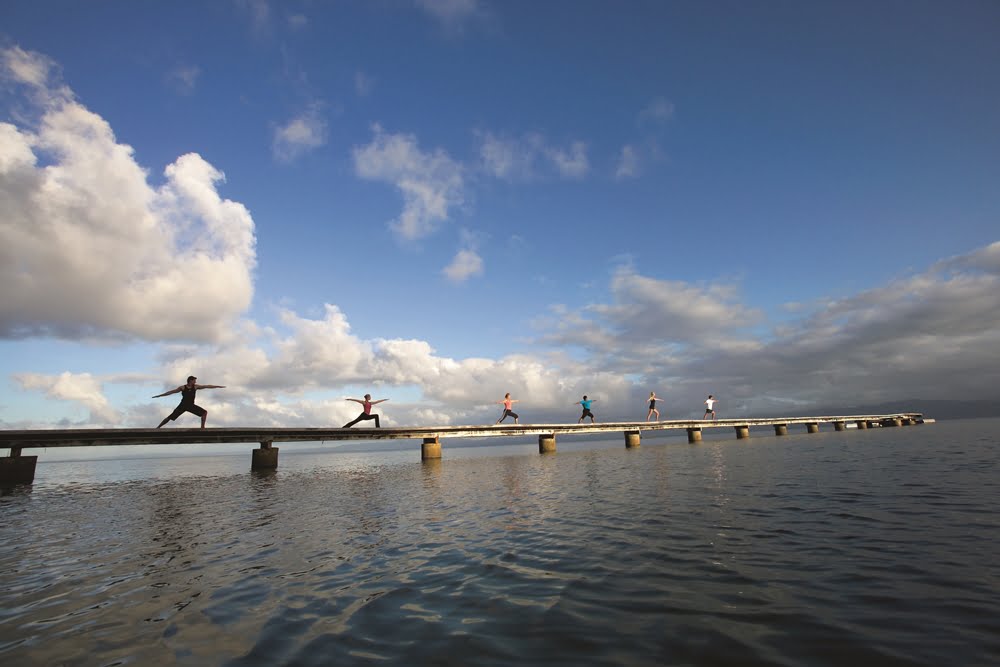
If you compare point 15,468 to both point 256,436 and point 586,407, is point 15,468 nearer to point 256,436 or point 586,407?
point 256,436

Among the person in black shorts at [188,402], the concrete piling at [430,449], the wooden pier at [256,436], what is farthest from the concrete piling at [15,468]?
the concrete piling at [430,449]

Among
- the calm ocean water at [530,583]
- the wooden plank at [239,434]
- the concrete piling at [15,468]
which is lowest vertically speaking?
the calm ocean water at [530,583]

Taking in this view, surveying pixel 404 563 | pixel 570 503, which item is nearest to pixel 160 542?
pixel 404 563

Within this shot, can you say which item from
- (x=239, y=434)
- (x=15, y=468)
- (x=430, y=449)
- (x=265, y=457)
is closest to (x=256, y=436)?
(x=239, y=434)

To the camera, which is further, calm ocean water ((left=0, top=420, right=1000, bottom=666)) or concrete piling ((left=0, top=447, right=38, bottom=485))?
concrete piling ((left=0, top=447, right=38, bottom=485))

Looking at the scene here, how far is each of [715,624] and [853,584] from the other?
2.41 meters

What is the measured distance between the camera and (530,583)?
6012mm

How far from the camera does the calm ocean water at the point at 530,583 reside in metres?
4.13

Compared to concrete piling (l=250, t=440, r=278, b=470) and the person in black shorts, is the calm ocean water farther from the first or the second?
concrete piling (l=250, t=440, r=278, b=470)

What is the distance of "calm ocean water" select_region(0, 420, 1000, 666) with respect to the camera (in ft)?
13.5

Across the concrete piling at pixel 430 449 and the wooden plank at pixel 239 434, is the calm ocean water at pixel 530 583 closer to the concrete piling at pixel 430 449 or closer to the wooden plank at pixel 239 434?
the wooden plank at pixel 239 434

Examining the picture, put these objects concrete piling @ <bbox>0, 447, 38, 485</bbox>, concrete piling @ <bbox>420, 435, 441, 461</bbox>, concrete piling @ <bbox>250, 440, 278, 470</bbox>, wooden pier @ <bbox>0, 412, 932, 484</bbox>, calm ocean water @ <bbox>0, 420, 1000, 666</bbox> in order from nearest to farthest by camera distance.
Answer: calm ocean water @ <bbox>0, 420, 1000, 666</bbox>, concrete piling @ <bbox>0, 447, 38, 485</bbox>, wooden pier @ <bbox>0, 412, 932, 484</bbox>, concrete piling @ <bbox>250, 440, 278, 470</bbox>, concrete piling @ <bbox>420, 435, 441, 461</bbox>

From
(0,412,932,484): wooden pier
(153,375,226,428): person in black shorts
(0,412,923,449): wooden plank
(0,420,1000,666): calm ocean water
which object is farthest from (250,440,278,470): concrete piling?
(0,420,1000,666): calm ocean water

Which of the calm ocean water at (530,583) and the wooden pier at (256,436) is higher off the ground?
the wooden pier at (256,436)
